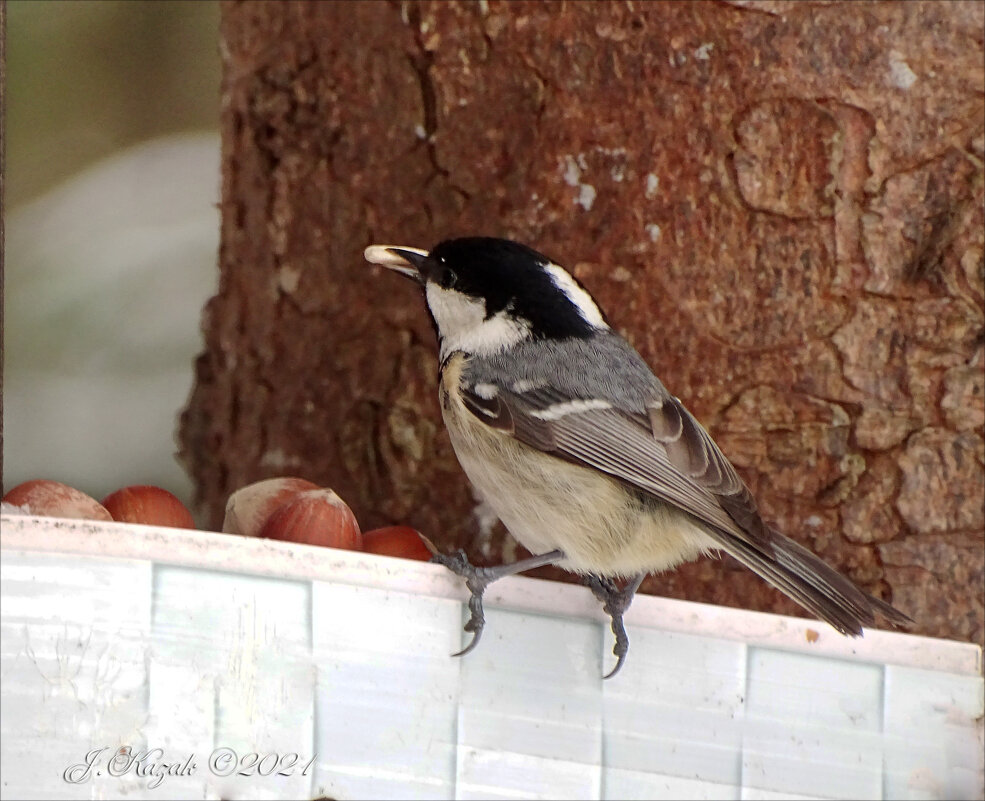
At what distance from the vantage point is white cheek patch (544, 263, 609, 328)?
6.35ft

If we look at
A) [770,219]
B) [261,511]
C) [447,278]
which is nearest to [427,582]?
[261,511]

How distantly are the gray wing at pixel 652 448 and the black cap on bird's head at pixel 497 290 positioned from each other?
0.21 feet

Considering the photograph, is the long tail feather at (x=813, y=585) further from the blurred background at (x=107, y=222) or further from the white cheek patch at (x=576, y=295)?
the blurred background at (x=107, y=222)

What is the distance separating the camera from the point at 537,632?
154 cm

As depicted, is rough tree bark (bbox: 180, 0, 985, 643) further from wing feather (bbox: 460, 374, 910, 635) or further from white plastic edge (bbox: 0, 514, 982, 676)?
white plastic edge (bbox: 0, 514, 982, 676)

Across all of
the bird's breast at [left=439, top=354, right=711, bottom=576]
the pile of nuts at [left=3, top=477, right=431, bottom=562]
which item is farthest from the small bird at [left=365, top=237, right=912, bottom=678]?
the pile of nuts at [left=3, top=477, right=431, bottom=562]

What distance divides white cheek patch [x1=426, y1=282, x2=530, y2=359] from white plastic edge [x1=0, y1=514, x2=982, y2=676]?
0.50 metres

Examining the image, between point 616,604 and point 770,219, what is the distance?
0.75 m

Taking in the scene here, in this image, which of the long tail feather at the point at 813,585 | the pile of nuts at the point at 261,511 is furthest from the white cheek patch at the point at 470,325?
the long tail feather at the point at 813,585

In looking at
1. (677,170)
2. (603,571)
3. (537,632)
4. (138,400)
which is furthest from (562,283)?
(138,400)

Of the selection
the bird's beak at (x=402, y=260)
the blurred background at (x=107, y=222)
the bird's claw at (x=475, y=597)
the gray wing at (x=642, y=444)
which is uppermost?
the blurred background at (x=107, y=222)

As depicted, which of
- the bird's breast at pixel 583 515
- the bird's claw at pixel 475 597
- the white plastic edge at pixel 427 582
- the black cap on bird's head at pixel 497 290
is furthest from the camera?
the black cap on bird's head at pixel 497 290

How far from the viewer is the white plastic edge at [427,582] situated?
1.36 m

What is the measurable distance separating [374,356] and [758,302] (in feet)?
2.25
